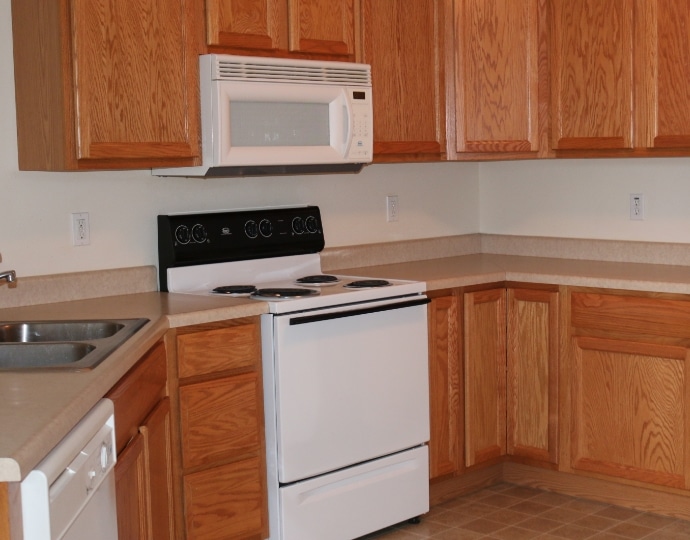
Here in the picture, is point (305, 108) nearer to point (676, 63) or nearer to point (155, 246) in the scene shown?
point (155, 246)

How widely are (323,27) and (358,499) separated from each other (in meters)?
1.57

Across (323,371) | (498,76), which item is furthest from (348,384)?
(498,76)

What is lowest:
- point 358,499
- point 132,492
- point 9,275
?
point 358,499

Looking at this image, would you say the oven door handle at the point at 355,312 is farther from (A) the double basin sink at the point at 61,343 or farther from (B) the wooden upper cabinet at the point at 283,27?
(B) the wooden upper cabinet at the point at 283,27

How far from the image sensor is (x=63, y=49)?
2781 millimetres

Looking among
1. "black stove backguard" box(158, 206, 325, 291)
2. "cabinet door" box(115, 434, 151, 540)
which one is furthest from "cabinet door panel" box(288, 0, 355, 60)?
"cabinet door" box(115, 434, 151, 540)

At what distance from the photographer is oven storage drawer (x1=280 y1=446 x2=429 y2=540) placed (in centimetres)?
313

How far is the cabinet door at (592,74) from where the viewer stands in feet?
11.8

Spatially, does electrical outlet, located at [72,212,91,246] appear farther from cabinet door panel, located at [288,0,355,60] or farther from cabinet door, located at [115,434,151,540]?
cabinet door, located at [115,434,151,540]

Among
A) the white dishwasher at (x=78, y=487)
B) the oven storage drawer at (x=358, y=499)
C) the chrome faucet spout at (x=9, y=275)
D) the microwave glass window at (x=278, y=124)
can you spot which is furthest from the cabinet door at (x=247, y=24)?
the white dishwasher at (x=78, y=487)

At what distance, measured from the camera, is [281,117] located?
3273 millimetres

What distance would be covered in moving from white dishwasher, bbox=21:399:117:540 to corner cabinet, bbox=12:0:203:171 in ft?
3.67

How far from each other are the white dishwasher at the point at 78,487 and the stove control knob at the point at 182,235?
139 centimetres

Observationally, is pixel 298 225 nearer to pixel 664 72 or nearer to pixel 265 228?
pixel 265 228
